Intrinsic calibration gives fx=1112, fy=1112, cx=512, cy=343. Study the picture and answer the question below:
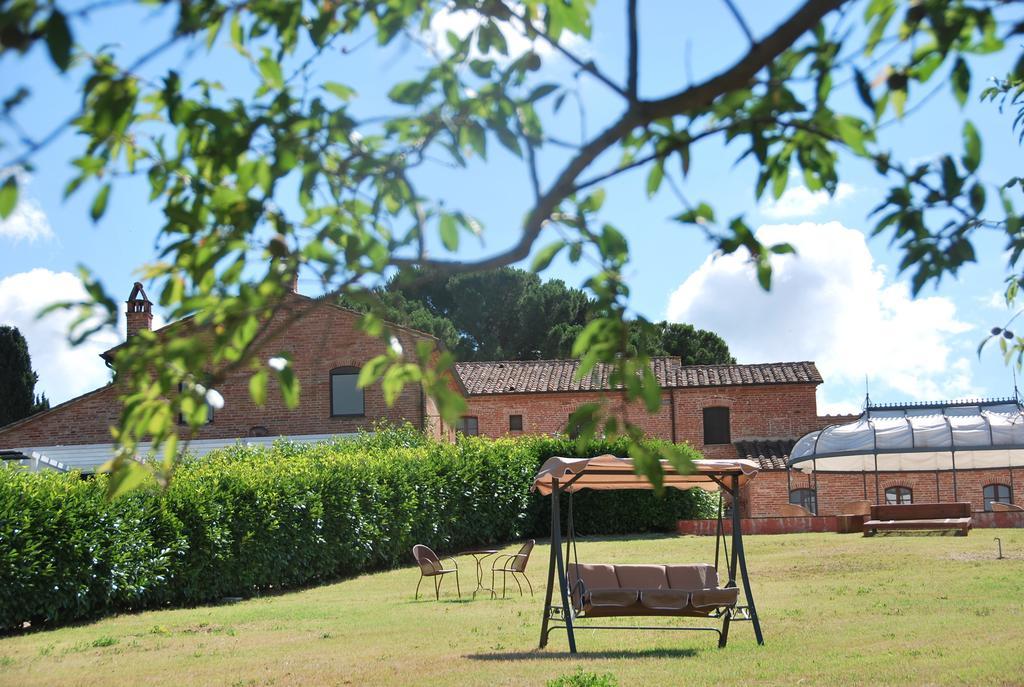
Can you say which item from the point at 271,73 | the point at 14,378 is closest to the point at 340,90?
the point at 271,73

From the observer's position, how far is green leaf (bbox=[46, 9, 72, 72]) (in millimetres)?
2352

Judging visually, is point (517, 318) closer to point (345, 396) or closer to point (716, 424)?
point (716, 424)

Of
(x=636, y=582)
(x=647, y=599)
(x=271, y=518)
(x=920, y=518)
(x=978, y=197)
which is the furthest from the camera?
(x=920, y=518)

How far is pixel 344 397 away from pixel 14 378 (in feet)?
61.7

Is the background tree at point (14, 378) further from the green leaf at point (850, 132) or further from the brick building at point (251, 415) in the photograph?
the green leaf at point (850, 132)

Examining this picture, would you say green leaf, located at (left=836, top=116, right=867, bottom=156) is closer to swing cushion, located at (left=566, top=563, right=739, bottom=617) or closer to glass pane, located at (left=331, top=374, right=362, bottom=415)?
swing cushion, located at (left=566, top=563, right=739, bottom=617)

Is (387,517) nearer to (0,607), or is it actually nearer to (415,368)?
(0,607)

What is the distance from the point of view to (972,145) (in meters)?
2.75

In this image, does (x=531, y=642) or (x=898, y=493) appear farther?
(x=898, y=493)

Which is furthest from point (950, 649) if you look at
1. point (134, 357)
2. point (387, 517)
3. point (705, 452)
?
point (705, 452)

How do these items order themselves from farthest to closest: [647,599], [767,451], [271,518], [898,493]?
[767,451], [898,493], [271,518], [647,599]

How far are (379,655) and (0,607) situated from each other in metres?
5.51

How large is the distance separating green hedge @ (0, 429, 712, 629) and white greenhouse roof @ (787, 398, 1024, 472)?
4.32m

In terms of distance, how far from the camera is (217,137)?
9.24ft
